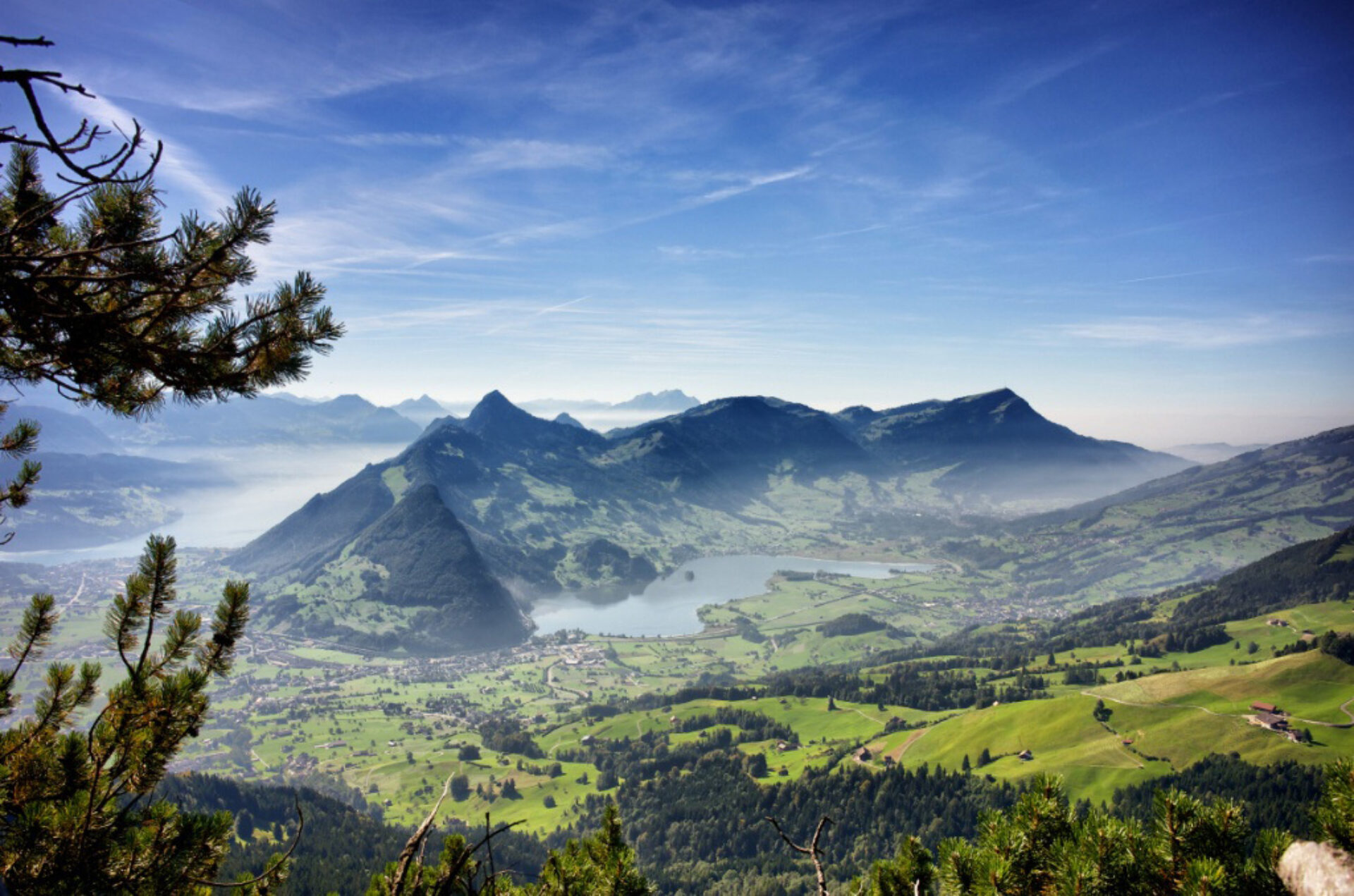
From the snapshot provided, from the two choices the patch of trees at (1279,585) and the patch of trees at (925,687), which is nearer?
the patch of trees at (925,687)

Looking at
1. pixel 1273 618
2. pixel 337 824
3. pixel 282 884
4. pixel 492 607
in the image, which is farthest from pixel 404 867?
pixel 492 607

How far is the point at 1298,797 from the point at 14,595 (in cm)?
29200

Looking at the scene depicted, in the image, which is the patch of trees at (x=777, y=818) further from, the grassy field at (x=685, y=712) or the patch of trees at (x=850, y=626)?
the patch of trees at (x=850, y=626)

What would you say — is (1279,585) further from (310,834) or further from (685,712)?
(310,834)

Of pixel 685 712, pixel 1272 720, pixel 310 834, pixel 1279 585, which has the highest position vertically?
pixel 310 834

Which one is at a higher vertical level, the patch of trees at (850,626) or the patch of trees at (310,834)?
the patch of trees at (310,834)

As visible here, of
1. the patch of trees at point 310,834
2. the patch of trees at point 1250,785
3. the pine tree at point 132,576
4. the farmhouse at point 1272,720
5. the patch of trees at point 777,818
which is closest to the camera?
the pine tree at point 132,576

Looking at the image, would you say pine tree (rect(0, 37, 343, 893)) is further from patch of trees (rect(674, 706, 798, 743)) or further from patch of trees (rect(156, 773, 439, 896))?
patch of trees (rect(674, 706, 798, 743))

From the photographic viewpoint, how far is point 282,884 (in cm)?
539

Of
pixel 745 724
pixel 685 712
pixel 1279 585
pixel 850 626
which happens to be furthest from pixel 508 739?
pixel 1279 585

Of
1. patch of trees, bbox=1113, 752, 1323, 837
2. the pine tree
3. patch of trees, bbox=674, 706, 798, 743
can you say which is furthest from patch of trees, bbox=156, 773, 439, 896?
patch of trees, bbox=1113, 752, 1323, 837

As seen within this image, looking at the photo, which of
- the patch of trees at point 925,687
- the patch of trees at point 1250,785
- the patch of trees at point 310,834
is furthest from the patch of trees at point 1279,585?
the patch of trees at point 310,834

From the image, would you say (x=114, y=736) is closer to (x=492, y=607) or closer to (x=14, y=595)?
(x=492, y=607)

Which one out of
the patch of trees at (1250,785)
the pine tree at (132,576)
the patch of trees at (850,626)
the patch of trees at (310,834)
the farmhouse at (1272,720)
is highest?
the pine tree at (132,576)
